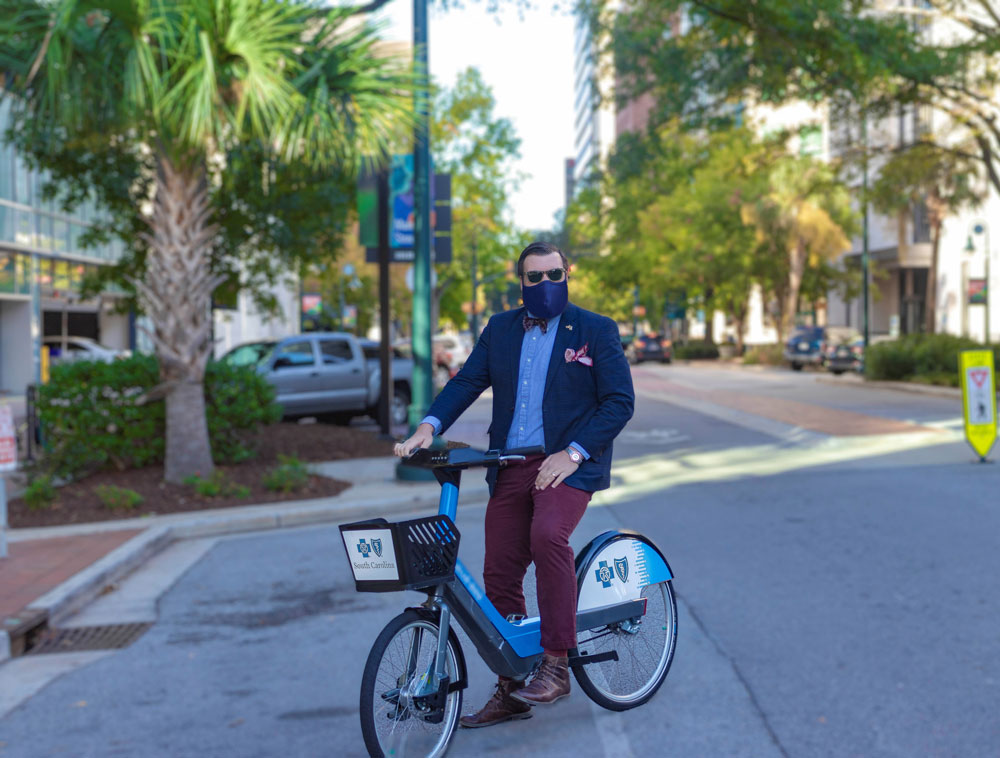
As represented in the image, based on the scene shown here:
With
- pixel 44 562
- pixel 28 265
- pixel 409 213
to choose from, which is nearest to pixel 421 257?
pixel 409 213

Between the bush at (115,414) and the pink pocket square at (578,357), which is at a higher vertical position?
the pink pocket square at (578,357)

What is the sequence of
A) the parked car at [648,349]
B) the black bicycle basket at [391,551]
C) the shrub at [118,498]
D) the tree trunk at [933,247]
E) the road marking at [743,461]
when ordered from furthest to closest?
1. the parked car at [648,349]
2. the tree trunk at [933,247]
3. the road marking at [743,461]
4. the shrub at [118,498]
5. the black bicycle basket at [391,551]

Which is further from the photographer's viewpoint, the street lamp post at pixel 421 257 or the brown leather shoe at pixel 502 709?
the street lamp post at pixel 421 257

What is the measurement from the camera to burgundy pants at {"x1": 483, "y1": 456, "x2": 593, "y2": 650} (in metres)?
3.04

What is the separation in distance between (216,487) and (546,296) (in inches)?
381

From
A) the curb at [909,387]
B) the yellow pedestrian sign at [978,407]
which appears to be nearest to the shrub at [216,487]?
the yellow pedestrian sign at [978,407]

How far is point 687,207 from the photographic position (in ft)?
185

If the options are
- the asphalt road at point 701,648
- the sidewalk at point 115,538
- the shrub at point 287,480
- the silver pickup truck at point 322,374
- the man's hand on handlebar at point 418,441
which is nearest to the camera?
the man's hand on handlebar at point 418,441

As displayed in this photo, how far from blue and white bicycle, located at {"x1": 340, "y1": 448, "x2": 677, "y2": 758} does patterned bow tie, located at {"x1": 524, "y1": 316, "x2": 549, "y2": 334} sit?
0.36 meters

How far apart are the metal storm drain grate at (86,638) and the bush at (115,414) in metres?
5.98

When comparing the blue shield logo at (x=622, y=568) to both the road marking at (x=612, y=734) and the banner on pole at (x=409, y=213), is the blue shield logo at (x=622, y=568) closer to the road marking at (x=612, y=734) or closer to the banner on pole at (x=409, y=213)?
the road marking at (x=612, y=734)

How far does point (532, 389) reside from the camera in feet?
9.80

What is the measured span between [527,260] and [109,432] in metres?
11.2

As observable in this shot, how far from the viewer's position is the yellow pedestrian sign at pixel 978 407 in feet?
45.2
